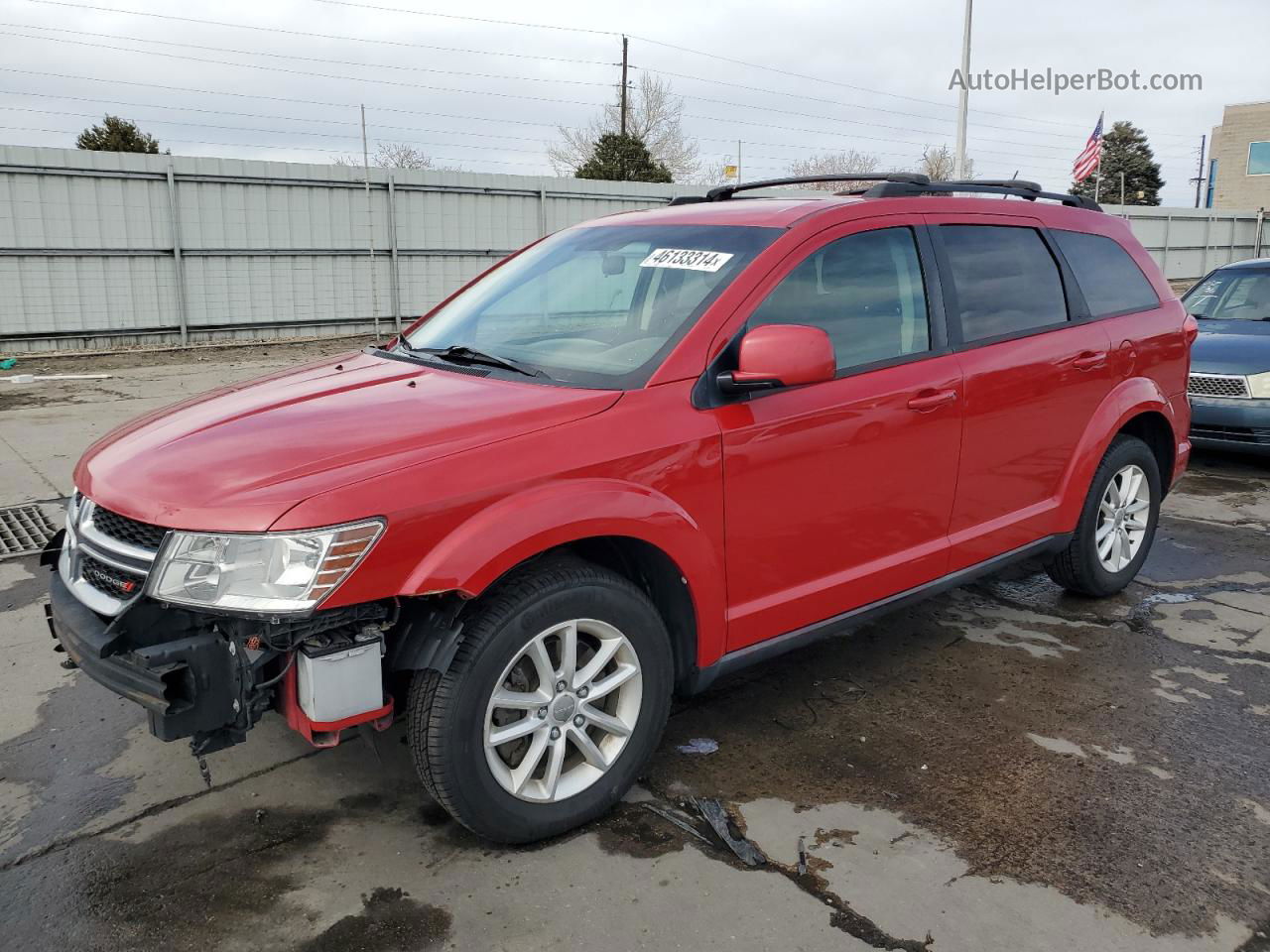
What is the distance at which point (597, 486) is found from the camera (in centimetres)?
278

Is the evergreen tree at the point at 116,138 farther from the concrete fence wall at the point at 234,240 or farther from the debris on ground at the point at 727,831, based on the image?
the debris on ground at the point at 727,831

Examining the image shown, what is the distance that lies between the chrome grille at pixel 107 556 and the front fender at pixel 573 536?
27.6 inches

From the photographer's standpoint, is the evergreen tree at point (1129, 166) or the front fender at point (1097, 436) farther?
Answer: the evergreen tree at point (1129, 166)

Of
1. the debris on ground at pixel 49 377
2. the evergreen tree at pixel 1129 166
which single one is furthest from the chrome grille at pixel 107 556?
the evergreen tree at pixel 1129 166

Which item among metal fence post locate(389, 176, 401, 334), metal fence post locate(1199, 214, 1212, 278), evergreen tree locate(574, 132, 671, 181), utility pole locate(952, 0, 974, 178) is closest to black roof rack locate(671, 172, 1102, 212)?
metal fence post locate(389, 176, 401, 334)

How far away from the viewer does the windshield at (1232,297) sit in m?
8.47

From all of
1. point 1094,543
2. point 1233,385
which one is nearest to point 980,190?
point 1094,543

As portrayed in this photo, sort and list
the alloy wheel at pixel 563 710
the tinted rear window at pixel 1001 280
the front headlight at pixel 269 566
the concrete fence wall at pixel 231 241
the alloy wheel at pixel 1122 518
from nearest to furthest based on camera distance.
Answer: the front headlight at pixel 269 566 → the alloy wheel at pixel 563 710 → the tinted rear window at pixel 1001 280 → the alloy wheel at pixel 1122 518 → the concrete fence wall at pixel 231 241

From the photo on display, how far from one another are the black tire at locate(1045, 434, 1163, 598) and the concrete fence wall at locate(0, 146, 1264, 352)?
1320 centimetres

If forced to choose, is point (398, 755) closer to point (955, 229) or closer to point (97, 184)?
point (955, 229)

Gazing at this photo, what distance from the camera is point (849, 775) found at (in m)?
3.25

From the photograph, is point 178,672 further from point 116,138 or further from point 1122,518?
point 116,138

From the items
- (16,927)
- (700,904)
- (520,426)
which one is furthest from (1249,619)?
(16,927)

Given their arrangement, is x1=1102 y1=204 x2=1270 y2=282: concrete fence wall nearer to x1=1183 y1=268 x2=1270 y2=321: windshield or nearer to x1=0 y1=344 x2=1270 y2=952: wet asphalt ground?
x1=1183 y1=268 x2=1270 y2=321: windshield
